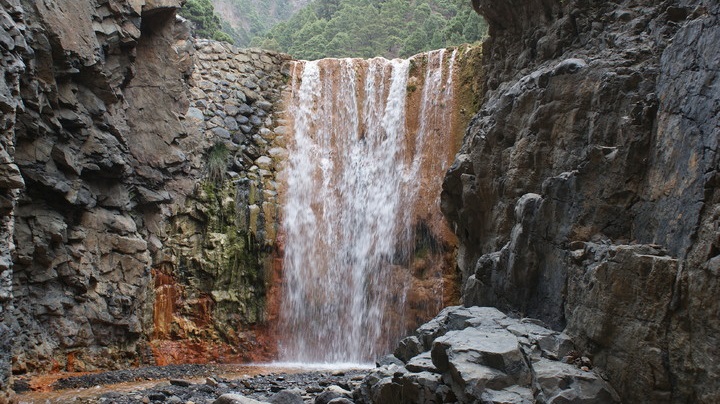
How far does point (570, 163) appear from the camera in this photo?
6930 mm

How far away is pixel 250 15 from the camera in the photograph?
4312 centimetres

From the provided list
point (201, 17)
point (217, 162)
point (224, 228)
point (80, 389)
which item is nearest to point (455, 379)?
point (80, 389)

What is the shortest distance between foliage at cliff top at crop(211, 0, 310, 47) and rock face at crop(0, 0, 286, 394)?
24.3 m

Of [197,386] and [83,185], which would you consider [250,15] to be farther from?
[197,386]

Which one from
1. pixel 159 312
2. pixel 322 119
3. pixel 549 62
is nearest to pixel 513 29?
pixel 549 62

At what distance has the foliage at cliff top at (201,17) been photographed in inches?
891

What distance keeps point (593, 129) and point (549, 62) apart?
2.46 metres

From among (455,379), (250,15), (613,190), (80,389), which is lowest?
(80,389)

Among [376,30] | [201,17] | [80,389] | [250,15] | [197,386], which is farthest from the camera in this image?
[250,15]

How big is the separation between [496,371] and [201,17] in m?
21.3

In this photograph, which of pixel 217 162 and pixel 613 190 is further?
pixel 217 162

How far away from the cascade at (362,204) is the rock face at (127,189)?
2.98ft

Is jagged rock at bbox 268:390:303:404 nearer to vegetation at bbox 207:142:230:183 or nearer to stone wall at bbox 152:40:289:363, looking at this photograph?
stone wall at bbox 152:40:289:363

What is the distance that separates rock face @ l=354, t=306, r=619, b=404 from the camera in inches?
183
